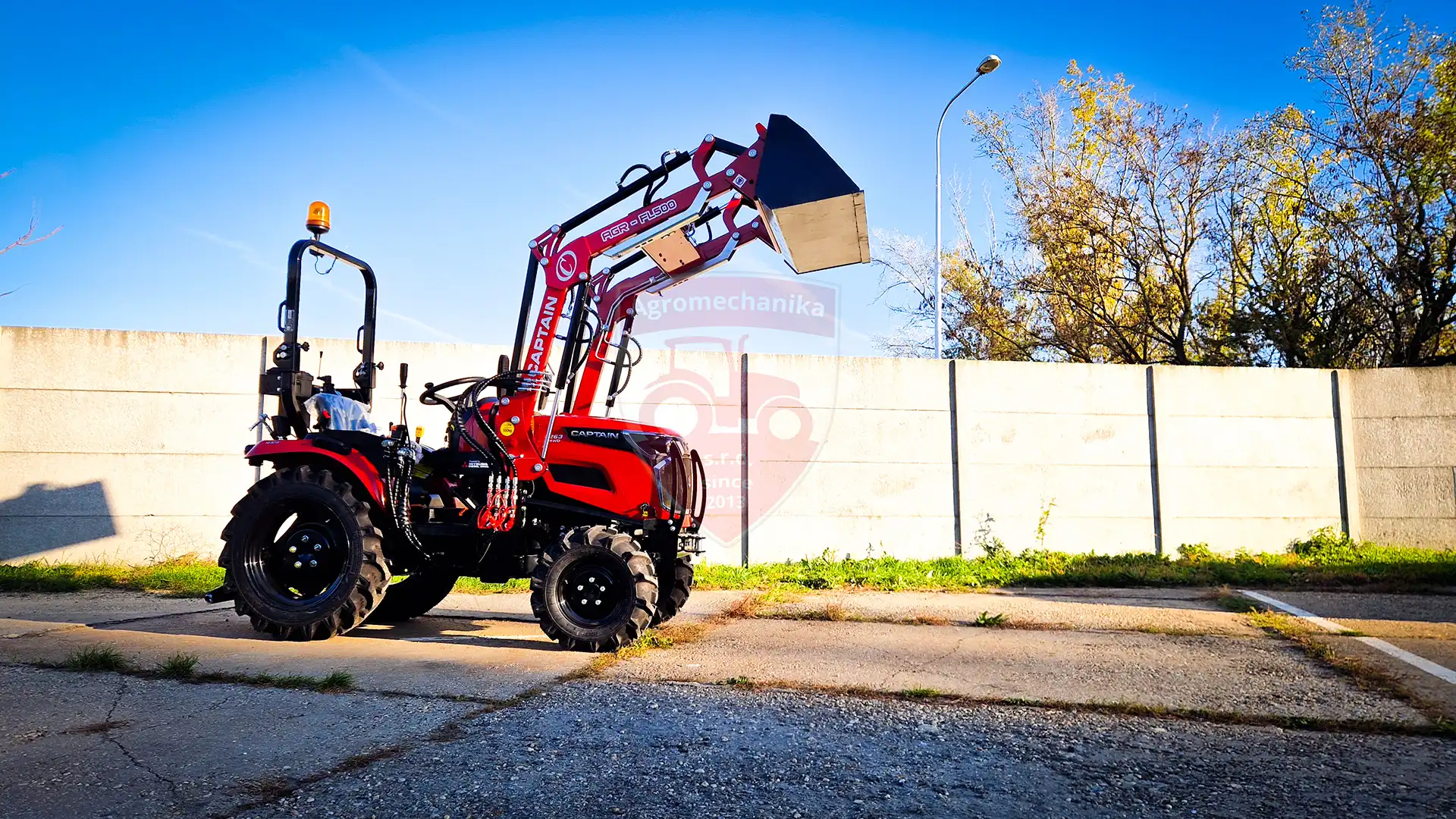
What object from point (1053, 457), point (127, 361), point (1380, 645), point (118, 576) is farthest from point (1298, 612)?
point (127, 361)

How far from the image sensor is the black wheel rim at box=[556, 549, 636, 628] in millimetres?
5926


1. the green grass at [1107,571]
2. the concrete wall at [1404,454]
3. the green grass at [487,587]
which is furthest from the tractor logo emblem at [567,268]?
the concrete wall at [1404,454]

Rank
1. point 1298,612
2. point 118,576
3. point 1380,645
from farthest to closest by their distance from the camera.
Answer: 1. point 118,576
2. point 1298,612
3. point 1380,645

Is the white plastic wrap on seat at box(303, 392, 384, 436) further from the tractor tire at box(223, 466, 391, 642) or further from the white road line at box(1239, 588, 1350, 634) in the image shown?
the white road line at box(1239, 588, 1350, 634)

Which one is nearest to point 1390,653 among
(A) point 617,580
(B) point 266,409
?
(A) point 617,580

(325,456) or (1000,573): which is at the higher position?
(325,456)

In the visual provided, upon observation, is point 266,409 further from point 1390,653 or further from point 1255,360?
point 1255,360

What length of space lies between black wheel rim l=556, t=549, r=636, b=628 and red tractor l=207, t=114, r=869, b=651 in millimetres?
11

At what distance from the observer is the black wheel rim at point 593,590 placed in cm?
593

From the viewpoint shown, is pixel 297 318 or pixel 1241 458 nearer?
pixel 297 318

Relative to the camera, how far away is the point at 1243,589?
9516mm

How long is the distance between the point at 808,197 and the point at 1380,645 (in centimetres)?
491

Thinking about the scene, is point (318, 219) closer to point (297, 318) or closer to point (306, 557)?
point (297, 318)

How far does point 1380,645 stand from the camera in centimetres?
628
